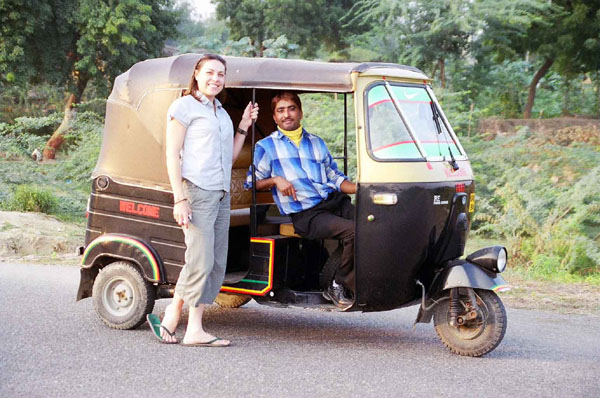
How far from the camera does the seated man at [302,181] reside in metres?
6.05

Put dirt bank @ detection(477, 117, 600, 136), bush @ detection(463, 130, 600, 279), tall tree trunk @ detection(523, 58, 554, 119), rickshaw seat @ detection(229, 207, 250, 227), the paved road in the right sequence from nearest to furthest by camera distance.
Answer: the paved road → rickshaw seat @ detection(229, 207, 250, 227) → bush @ detection(463, 130, 600, 279) → dirt bank @ detection(477, 117, 600, 136) → tall tree trunk @ detection(523, 58, 554, 119)

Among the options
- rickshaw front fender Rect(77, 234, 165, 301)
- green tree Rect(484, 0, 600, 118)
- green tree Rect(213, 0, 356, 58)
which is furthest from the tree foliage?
rickshaw front fender Rect(77, 234, 165, 301)

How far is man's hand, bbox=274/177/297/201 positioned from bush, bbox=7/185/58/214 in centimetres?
861

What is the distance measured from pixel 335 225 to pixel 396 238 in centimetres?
52

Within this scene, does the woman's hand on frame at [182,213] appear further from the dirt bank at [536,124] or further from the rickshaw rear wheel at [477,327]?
the dirt bank at [536,124]

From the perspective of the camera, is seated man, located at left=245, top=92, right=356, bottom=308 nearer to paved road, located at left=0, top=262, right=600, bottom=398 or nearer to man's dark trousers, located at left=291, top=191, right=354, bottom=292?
man's dark trousers, located at left=291, top=191, right=354, bottom=292

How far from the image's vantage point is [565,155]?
43.1 ft

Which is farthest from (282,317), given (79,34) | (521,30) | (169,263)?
(79,34)

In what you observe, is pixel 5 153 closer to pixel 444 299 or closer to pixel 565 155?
pixel 565 155

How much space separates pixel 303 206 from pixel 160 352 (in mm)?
1465

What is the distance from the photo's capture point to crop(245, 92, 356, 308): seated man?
605 cm

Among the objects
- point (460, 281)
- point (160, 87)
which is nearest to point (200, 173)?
point (160, 87)

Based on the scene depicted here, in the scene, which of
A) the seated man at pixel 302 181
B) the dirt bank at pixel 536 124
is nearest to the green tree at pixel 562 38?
the dirt bank at pixel 536 124

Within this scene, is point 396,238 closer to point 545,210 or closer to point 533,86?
point 545,210
